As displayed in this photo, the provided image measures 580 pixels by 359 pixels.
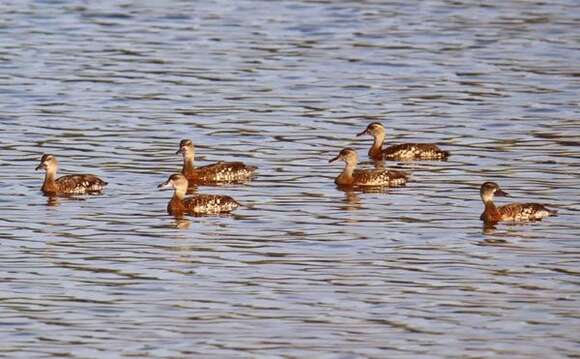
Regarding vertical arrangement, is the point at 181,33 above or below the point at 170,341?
above

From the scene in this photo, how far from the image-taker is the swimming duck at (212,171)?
82.9 feet

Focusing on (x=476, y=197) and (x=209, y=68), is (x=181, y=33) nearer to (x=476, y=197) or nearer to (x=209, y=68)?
(x=209, y=68)

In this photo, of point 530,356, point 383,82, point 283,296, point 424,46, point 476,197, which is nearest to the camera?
point 530,356

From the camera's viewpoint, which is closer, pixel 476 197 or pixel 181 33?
pixel 476 197

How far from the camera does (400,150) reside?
89.4 feet

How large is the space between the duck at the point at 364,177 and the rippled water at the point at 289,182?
1.06 ft

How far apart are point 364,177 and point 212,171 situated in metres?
2.10

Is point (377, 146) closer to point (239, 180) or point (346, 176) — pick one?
point (346, 176)

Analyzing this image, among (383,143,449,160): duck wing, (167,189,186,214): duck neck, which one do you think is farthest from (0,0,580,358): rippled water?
(167,189,186,214): duck neck

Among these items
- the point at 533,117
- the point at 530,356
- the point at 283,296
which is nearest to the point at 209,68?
the point at 533,117

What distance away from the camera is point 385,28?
4203cm

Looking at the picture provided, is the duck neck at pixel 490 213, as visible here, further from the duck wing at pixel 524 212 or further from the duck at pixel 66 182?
the duck at pixel 66 182

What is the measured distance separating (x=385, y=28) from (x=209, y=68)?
278 inches

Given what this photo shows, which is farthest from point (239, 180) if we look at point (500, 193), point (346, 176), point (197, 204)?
point (500, 193)
